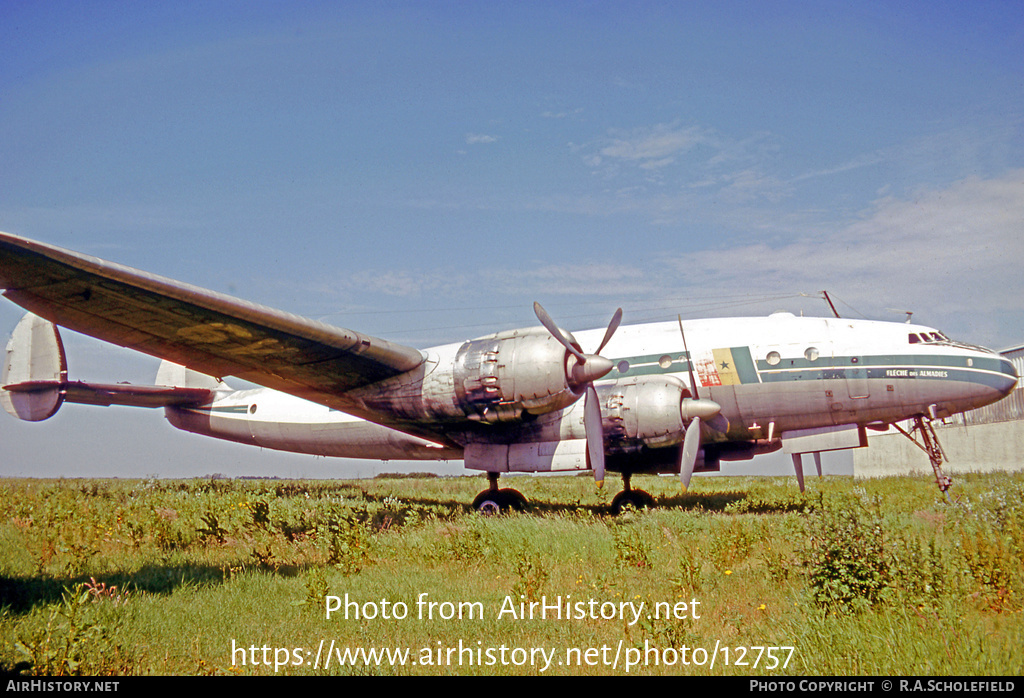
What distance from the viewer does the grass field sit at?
4.82m

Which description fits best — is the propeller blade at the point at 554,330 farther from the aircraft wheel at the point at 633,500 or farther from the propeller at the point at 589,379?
the aircraft wheel at the point at 633,500

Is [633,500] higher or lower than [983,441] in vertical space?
lower

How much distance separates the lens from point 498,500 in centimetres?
1466

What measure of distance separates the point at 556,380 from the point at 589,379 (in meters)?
0.70

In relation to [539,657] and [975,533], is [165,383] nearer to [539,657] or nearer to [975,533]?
[539,657]

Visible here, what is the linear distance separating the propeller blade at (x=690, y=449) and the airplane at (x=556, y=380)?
4cm

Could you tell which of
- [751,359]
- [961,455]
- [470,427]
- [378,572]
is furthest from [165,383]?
[961,455]

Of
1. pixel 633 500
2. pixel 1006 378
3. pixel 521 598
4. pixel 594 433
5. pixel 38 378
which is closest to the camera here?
pixel 521 598

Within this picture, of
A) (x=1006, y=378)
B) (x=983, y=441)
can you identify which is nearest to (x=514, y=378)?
(x=1006, y=378)

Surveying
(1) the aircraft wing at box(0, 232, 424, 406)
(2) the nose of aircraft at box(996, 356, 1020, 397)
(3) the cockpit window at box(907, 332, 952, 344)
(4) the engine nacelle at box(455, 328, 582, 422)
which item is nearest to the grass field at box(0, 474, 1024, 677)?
(4) the engine nacelle at box(455, 328, 582, 422)

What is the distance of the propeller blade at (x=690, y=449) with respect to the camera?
44.0ft

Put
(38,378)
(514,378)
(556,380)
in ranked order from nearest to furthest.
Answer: (556,380), (514,378), (38,378)

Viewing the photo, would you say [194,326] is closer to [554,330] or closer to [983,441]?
[554,330]

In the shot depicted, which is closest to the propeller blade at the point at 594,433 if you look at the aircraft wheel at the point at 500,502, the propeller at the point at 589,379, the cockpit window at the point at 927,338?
the propeller at the point at 589,379
